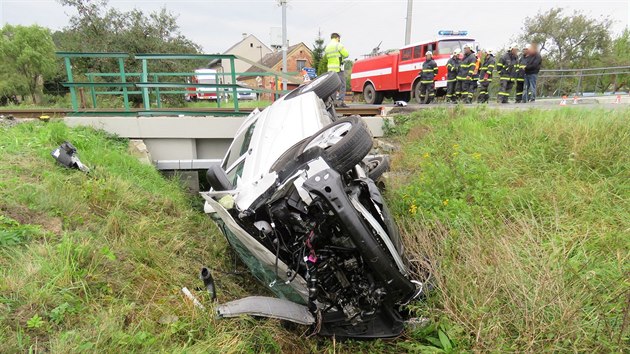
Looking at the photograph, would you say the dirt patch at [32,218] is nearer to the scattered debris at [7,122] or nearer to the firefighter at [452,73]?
the scattered debris at [7,122]

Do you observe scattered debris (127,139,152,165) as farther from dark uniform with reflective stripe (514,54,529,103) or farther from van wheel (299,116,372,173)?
dark uniform with reflective stripe (514,54,529,103)

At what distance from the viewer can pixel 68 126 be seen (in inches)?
222

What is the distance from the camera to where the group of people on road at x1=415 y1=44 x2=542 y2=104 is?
8.75 m

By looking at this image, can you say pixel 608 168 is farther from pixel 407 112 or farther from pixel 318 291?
pixel 407 112

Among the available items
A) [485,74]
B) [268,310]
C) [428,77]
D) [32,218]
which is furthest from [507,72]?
[32,218]

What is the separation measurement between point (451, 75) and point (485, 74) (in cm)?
94

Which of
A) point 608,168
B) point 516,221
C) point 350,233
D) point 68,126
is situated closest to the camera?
point 350,233

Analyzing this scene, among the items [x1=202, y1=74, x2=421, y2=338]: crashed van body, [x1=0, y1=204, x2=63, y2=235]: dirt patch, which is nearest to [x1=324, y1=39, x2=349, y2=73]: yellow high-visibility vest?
[x1=202, y1=74, x2=421, y2=338]: crashed van body

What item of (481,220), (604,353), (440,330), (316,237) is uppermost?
(316,237)

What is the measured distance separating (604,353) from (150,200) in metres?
4.26

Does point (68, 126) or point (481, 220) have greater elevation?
point (68, 126)

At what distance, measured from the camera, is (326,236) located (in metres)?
2.16

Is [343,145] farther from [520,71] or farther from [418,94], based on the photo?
[418,94]

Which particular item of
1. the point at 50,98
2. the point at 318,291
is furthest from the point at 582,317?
the point at 50,98
